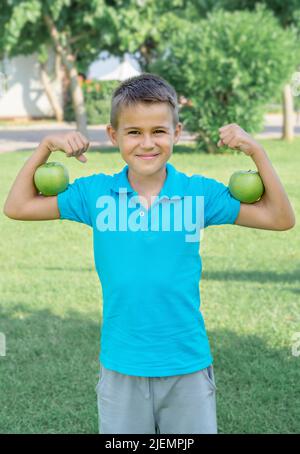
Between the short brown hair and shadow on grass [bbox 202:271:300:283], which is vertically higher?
the short brown hair

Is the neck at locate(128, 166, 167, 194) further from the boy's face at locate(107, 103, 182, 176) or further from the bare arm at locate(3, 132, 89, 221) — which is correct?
the bare arm at locate(3, 132, 89, 221)

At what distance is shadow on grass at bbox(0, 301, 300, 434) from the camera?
13.9ft

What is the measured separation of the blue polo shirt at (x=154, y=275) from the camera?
2613mm

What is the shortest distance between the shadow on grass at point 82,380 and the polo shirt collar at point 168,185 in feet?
6.27

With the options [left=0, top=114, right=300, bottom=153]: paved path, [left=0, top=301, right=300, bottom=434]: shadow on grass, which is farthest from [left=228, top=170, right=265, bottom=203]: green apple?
[left=0, top=114, right=300, bottom=153]: paved path

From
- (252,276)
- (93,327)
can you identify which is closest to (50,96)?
(252,276)

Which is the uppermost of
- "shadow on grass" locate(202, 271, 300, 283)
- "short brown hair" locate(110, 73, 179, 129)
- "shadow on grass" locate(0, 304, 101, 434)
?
"short brown hair" locate(110, 73, 179, 129)

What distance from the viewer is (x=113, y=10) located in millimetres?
19406

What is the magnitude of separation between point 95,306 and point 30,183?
354 cm

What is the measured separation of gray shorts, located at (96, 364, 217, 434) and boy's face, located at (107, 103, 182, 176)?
2.44 feet

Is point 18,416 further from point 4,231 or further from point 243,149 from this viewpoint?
point 4,231

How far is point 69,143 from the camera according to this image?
2723 millimetres

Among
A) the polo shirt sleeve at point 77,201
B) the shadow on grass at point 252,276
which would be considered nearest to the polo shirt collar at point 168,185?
the polo shirt sleeve at point 77,201

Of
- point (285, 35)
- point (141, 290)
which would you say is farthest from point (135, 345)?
point (285, 35)
